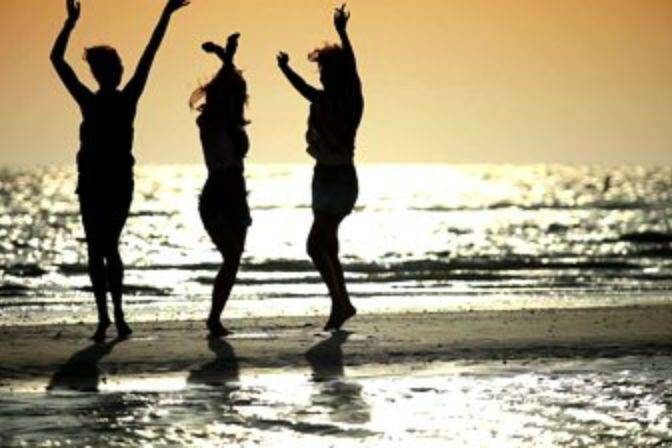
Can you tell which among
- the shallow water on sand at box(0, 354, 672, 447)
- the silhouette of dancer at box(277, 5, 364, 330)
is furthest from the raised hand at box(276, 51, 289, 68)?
the shallow water on sand at box(0, 354, 672, 447)

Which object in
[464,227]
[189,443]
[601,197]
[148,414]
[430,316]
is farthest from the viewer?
[601,197]

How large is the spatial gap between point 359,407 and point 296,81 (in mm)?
4639

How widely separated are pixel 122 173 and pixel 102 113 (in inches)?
18.7

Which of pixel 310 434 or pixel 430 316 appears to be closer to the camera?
pixel 310 434

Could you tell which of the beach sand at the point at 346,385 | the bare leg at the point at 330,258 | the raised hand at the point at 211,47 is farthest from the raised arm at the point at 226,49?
the beach sand at the point at 346,385

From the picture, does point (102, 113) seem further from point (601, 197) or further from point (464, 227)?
point (601, 197)

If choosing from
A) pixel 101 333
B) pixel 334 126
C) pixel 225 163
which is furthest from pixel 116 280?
pixel 334 126

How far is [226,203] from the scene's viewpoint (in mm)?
13203

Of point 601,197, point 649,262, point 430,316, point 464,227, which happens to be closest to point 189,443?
point 430,316

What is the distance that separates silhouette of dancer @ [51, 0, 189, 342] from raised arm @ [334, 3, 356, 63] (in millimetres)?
1301

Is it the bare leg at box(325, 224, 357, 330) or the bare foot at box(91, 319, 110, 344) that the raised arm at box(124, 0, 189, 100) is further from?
the bare leg at box(325, 224, 357, 330)

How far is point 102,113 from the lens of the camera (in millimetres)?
12688

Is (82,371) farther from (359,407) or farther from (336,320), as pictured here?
(336,320)

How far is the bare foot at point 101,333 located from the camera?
12.7 m
